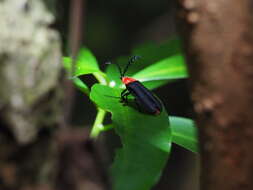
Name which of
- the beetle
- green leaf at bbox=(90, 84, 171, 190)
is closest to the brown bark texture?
green leaf at bbox=(90, 84, 171, 190)

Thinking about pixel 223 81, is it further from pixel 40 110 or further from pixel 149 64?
pixel 149 64

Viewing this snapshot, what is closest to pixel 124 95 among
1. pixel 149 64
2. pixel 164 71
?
pixel 164 71

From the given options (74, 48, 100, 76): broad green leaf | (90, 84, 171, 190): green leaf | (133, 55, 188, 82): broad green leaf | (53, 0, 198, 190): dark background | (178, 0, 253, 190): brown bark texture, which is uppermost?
(178, 0, 253, 190): brown bark texture

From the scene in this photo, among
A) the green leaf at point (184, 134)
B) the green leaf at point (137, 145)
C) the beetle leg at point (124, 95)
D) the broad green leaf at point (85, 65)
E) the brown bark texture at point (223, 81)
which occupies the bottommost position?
the green leaf at point (184, 134)

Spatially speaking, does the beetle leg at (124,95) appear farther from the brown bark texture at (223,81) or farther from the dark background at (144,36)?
→ the dark background at (144,36)

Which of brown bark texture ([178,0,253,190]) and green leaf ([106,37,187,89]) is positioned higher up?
brown bark texture ([178,0,253,190])

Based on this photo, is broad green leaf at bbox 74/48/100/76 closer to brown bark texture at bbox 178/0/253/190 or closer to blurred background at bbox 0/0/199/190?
blurred background at bbox 0/0/199/190

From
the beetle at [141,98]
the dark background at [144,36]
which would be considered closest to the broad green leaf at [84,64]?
the beetle at [141,98]
